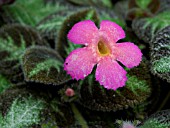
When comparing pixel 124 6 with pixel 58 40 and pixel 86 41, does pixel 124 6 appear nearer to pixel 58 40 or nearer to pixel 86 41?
pixel 58 40

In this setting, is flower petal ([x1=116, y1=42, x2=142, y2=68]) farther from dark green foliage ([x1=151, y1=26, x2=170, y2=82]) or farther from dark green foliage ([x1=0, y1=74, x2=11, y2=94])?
dark green foliage ([x1=0, y1=74, x2=11, y2=94])

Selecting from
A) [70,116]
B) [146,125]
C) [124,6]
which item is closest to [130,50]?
[146,125]

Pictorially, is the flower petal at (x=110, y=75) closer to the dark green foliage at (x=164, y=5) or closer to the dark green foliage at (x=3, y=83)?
the dark green foliage at (x=3, y=83)

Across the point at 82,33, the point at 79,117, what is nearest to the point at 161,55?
the point at 82,33

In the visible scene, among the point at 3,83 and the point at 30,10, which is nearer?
the point at 3,83

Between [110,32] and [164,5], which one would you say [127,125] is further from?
[164,5]

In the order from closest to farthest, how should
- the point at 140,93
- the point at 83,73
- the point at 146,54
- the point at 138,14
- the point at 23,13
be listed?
the point at 83,73
the point at 140,93
the point at 146,54
the point at 138,14
the point at 23,13

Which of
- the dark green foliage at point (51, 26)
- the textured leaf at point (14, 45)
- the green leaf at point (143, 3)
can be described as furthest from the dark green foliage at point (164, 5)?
the textured leaf at point (14, 45)

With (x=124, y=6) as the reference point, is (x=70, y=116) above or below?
below
